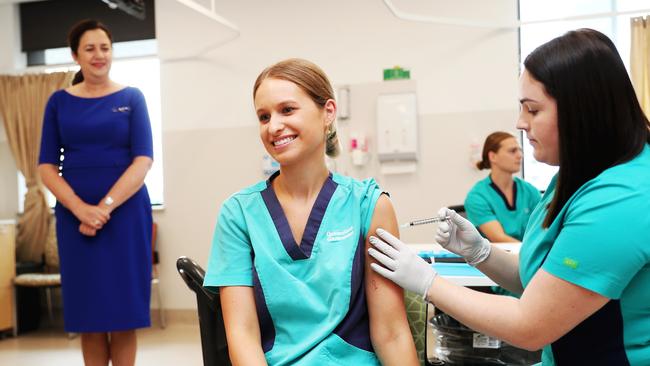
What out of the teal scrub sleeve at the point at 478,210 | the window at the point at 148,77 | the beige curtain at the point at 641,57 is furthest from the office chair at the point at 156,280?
the beige curtain at the point at 641,57

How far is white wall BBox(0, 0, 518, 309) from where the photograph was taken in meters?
4.70

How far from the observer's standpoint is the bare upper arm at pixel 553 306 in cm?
101

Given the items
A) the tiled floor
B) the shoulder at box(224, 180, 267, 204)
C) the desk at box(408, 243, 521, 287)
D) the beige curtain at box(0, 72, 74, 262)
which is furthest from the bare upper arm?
the beige curtain at box(0, 72, 74, 262)

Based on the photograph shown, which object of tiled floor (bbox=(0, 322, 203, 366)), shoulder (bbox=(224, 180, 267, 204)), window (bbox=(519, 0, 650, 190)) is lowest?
tiled floor (bbox=(0, 322, 203, 366))

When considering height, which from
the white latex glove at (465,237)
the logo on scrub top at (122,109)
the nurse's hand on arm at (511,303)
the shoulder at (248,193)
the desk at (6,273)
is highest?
the logo on scrub top at (122,109)

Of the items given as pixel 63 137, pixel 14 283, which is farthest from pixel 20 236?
pixel 63 137

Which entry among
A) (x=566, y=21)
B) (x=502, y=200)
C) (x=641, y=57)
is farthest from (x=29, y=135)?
(x=641, y=57)

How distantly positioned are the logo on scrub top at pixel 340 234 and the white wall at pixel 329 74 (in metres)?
3.47

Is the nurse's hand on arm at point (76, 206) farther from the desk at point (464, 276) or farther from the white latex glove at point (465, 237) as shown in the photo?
the white latex glove at point (465, 237)

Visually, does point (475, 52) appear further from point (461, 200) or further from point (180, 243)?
point (180, 243)

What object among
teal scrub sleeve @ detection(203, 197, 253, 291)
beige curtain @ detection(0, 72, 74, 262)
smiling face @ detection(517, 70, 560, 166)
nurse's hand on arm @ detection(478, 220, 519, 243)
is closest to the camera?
smiling face @ detection(517, 70, 560, 166)

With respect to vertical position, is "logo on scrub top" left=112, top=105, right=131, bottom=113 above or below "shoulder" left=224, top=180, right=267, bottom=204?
above

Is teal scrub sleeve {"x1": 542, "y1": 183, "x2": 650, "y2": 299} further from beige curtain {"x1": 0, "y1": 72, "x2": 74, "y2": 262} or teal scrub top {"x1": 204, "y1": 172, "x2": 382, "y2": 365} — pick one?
beige curtain {"x1": 0, "y1": 72, "x2": 74, "y2": 262}

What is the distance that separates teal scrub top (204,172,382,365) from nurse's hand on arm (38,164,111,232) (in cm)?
107
